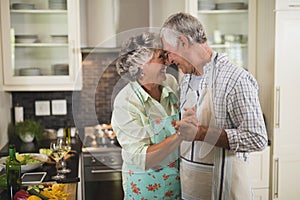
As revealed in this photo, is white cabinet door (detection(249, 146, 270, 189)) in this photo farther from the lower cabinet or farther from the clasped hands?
the clasped hands

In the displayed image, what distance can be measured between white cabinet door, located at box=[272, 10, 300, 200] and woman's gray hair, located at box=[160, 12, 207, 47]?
1.31 m

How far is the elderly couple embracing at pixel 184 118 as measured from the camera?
151 cm

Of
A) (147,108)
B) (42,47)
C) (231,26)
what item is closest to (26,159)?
(42,47)

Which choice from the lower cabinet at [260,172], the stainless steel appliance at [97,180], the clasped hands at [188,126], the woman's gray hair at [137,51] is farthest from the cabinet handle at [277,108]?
the woman's gray hair at [137,51]

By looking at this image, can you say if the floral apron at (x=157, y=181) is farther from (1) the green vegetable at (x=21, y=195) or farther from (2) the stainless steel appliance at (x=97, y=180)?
(2) the stainless steel appliance at (x=97, y=180)

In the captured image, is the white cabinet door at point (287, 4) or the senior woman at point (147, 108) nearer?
the senior woman at point (147, 108)

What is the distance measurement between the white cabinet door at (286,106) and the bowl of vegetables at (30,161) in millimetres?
1392

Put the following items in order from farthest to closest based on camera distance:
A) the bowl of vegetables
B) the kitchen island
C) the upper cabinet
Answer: the upper cabinet → the bowl of vegetables → the kitchen island

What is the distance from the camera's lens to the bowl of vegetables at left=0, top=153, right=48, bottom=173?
2.30 meters

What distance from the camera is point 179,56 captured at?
5.10 feet

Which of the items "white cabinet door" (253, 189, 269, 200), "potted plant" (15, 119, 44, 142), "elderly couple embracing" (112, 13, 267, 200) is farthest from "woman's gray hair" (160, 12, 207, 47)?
"potted plant" (15, 119, 44, 142)

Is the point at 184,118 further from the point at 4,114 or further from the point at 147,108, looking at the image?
the point at 4,114

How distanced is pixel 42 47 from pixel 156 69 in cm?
171

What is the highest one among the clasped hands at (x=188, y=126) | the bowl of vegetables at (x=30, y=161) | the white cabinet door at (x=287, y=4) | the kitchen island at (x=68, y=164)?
the white cabinet door at (x=287, y=4)
